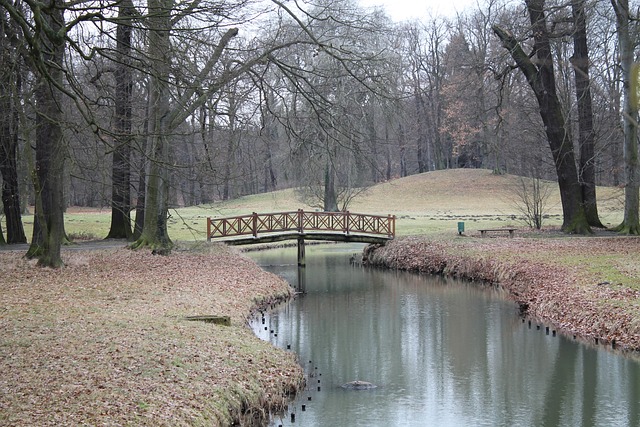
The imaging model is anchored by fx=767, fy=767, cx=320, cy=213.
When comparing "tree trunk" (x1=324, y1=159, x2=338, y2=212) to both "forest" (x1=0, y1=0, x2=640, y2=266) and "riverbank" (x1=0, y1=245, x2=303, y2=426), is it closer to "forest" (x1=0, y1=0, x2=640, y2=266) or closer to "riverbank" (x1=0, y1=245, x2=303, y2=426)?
"forest" (x1=0, y1=0, x2=640, y2=266)

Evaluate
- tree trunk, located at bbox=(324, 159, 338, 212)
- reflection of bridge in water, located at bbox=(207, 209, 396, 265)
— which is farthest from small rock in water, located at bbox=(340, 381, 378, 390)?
tree trunk, located at bbox=(324, 159, 338, 212)

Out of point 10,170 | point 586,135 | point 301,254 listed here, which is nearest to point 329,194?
point 301,254

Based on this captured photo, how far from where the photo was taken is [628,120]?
24.5 meters

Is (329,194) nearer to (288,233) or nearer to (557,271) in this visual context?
(288,233)

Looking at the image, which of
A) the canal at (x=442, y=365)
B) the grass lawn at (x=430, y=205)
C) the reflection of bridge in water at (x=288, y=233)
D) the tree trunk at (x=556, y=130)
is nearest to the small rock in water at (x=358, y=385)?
the canal at (x=442, y=365)

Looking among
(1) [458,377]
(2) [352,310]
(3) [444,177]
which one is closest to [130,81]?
(2) [352,310]

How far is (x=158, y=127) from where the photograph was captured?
21219 millimetres

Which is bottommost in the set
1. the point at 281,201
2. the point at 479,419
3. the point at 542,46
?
the point at 479,419

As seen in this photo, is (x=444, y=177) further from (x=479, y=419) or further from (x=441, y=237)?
(x=479, y=419)

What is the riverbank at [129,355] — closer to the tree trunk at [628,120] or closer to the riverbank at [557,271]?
the riverbank at [557,271]

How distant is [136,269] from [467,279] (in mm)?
10144

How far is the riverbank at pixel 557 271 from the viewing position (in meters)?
14.6

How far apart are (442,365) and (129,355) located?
6049 mm

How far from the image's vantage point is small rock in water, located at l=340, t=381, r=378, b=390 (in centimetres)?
1159
